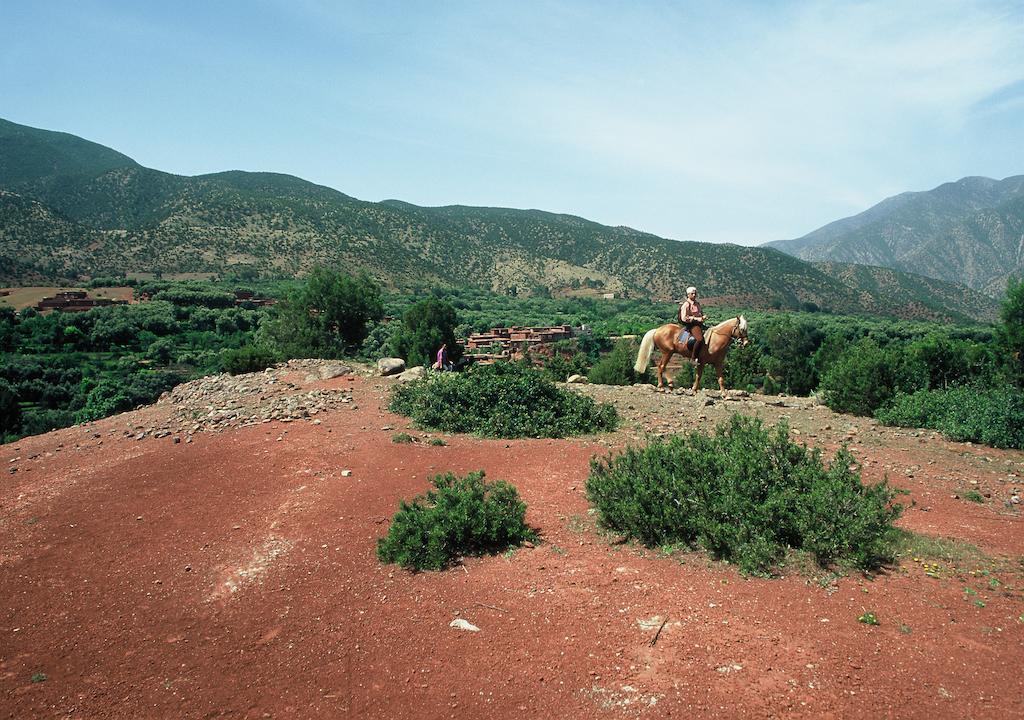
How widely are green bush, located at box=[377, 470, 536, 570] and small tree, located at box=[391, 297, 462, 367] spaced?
63.0 feet

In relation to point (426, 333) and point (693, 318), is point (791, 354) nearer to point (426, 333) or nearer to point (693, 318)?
point (426, 333)

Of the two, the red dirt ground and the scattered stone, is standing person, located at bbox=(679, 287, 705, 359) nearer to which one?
the red dirt ground

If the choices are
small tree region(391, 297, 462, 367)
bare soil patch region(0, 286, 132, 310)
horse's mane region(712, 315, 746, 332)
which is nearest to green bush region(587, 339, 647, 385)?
horse's mane region(712, 315, 746, 332)

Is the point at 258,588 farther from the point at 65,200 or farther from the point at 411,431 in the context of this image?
the point at 65,200

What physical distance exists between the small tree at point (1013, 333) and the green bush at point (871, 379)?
1.90 metres

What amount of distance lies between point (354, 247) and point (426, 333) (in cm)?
6481

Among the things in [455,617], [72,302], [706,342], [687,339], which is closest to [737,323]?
[706,342]

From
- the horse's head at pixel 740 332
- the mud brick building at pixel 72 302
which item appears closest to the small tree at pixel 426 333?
the horse's head at pixel 740 332

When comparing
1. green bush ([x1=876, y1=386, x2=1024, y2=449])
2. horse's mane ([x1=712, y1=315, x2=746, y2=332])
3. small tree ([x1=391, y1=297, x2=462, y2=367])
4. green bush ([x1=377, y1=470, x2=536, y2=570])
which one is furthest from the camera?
small tree ([x1=391, y1=297, x2=462, y2=367])

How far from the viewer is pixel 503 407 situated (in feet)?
35.9

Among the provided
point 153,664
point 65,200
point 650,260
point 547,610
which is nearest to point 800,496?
point 547,610

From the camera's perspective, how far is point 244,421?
11.3m

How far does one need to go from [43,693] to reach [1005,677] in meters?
6.39

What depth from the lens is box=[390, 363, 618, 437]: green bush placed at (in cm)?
1055
